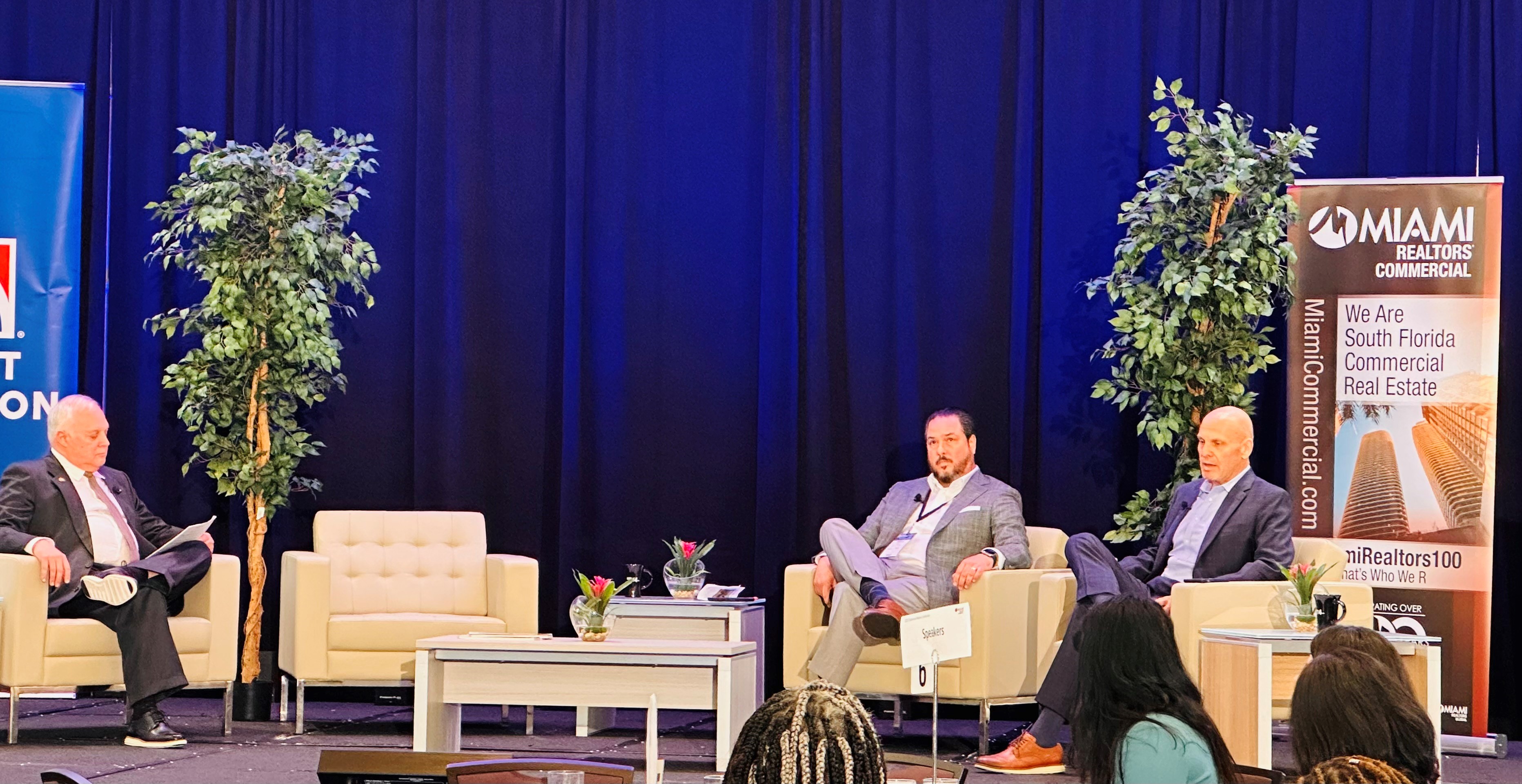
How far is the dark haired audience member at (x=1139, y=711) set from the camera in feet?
7.85

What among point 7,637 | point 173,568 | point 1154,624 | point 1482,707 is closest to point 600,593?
point 173,568

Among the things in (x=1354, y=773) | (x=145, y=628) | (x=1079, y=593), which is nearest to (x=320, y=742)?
(x=145, y=628)

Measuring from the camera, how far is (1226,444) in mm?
5469

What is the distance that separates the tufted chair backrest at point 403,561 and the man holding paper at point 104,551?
1.95 ft

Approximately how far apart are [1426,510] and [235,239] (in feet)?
14.4

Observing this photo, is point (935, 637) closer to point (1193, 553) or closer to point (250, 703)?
point (1193, 553)

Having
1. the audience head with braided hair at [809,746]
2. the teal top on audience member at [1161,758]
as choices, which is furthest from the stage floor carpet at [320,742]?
the audience head with braided hair at [809,746]

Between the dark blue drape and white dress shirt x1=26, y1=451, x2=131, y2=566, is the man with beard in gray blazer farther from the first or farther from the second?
white dress shirt x1=26, y1=451, x2=131, y2=566

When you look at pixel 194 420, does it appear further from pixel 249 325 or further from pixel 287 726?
pixel 287 726

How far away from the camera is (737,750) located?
1.58 metres

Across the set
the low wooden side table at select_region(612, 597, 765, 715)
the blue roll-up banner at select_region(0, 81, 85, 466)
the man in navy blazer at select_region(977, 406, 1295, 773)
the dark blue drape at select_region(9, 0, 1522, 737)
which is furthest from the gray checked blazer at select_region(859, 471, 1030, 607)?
the blue roll-up banner at select_region(0, 81, 85, 466)

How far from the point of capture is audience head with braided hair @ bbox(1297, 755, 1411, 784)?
198cm

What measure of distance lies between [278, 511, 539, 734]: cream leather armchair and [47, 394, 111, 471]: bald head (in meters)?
0.76

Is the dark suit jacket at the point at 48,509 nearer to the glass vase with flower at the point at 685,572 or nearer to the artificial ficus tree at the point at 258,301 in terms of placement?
the artificial ficus tree at the point at 258,301
